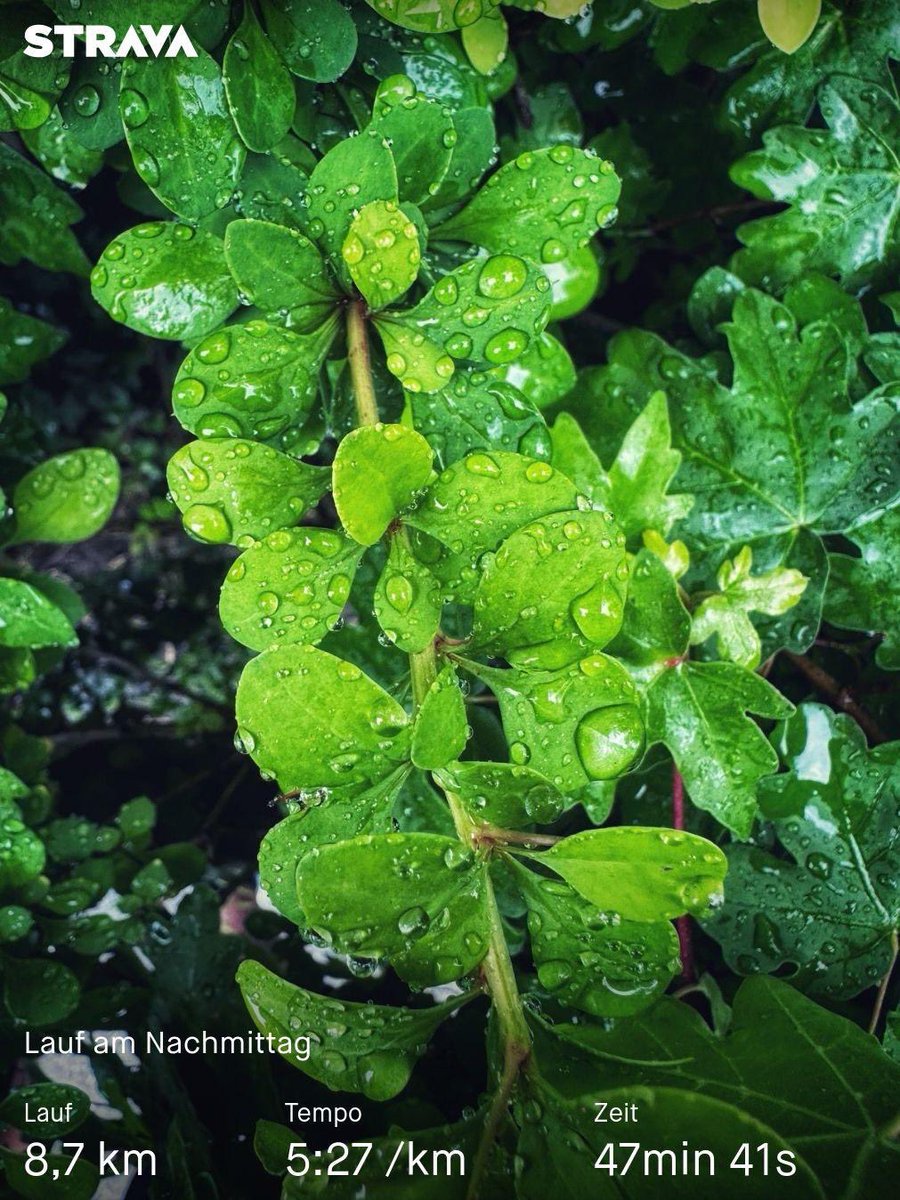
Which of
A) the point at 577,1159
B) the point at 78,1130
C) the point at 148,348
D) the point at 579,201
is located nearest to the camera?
the point at 577,1159

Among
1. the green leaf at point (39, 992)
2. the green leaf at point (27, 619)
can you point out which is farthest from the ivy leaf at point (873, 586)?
the green leaf at point (39, 992)

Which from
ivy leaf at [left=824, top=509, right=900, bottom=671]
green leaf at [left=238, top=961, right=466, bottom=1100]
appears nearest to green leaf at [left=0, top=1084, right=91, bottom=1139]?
green leaf at [left=238, top=961, right=466, bottom=1100]

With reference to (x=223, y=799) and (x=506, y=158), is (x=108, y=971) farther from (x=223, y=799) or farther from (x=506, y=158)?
(x=506, y=158)

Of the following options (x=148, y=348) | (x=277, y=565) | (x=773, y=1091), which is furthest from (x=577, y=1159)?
(x=148, y=348)

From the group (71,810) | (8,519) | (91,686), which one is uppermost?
(8,519)

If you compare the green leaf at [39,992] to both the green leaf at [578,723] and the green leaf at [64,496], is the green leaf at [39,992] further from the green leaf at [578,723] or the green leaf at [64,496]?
the green leaf at [578,723]

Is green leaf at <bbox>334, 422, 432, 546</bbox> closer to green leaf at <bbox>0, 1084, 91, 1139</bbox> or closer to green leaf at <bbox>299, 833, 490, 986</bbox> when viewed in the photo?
green leaf at <bbox>299, 833, 490, 986</bbox>

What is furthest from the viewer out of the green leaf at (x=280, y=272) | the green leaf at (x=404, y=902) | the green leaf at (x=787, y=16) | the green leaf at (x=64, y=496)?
the green leaf at (x=64, y=496)
